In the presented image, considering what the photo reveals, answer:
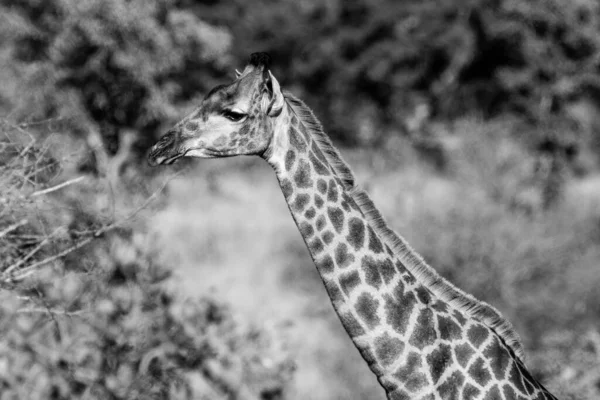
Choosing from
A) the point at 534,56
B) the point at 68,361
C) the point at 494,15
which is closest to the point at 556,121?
the point at 534,56

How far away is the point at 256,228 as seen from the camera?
699 inches

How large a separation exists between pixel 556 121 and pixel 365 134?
5.48m

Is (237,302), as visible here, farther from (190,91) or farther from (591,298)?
(591,298)

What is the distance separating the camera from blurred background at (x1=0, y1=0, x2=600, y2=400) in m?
7.10

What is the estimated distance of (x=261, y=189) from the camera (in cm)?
2114

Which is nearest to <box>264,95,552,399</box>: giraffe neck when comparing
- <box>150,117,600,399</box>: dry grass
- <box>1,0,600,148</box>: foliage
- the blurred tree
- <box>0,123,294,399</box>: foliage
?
<box>0,123,294,399</box>: foliage

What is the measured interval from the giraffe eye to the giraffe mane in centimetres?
36

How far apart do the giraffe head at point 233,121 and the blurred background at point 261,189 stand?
0.87 metres

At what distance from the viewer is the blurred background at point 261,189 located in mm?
7102

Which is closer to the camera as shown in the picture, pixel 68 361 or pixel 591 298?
pixel 68 361

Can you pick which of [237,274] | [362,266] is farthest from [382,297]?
[237,274]

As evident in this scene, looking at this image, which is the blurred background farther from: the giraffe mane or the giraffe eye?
the giraffe mane

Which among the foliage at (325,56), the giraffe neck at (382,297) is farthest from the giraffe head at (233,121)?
the foliage at (325,56)

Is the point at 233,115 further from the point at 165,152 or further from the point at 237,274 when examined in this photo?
the point at 237,274
